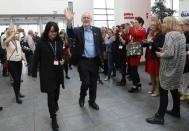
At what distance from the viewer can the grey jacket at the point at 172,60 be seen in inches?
147

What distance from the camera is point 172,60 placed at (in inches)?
150

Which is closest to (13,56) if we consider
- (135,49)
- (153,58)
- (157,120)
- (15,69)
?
(15,69)

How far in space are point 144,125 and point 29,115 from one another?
1949 mm

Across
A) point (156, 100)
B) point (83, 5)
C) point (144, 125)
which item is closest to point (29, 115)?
point (144, 125)

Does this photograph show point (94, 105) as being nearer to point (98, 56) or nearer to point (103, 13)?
point (98, 56)

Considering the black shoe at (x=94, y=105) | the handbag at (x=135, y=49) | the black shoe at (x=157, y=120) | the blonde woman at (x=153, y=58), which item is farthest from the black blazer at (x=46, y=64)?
the handbag at (x=135, y=49)

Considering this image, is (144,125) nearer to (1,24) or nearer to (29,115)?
(29,115)

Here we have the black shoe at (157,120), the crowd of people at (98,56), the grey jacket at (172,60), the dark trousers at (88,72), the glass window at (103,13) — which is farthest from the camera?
the glass window at (103,13)

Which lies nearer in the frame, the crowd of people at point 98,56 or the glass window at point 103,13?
the crowd of people at point 98,56

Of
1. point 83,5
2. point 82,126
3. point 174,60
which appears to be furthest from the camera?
point 83,5

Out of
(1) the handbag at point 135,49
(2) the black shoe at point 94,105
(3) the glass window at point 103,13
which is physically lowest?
(2) the black shoe at point 94,105

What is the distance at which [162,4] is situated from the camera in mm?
11656

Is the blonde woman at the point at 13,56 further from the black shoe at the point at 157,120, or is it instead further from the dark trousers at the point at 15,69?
the black shoe at the point at 157,120

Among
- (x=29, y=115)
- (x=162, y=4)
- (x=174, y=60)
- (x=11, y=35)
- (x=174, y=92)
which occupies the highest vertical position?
(x=162, y=4)
